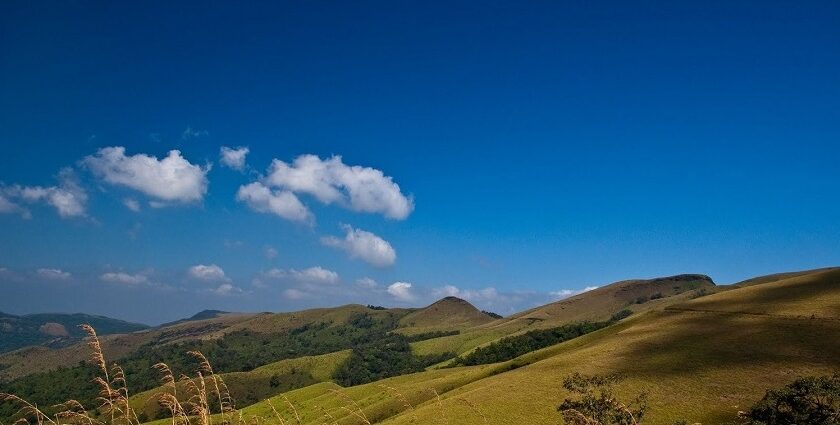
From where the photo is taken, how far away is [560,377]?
87688 millimetres

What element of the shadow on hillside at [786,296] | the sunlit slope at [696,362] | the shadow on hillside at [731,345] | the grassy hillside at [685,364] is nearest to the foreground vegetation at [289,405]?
the grassy hillside at [685,364]

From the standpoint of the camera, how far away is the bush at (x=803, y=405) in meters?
49.9

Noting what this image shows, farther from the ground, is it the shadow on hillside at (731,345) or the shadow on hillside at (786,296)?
the shadow on hillside at (786,296)

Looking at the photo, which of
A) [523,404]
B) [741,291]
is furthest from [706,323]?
[523,404]

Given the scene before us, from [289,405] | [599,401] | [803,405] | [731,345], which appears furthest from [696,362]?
[289,405]

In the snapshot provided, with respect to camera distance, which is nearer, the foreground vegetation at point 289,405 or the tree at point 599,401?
the foreground vegetation at point 289,405

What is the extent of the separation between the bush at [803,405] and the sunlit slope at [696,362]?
7.31 metres

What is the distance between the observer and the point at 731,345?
8931 centimetres

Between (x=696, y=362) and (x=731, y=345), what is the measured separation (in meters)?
10.4

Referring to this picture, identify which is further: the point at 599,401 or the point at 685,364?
the point at 685,364

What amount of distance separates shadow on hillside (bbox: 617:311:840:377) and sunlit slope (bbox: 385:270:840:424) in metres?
0.14

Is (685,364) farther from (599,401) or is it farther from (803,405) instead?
(803,405)

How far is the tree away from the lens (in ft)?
182

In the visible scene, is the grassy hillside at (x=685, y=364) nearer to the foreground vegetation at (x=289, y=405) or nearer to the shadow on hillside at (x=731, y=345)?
the shadow on hillside at (x=731, y=345)
